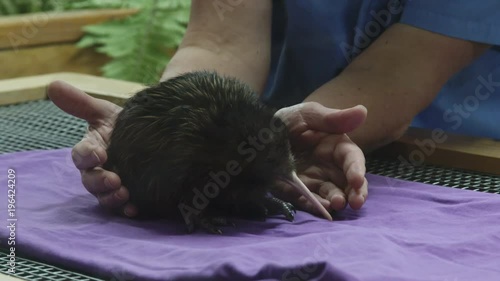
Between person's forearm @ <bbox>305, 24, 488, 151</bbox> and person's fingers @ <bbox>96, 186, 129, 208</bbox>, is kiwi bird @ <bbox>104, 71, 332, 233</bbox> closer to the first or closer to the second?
person's fingers @ <bbox>96, 186, 129, 208</bbox>

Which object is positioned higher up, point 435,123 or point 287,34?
point 287,34

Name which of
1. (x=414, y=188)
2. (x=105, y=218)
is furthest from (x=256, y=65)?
(x=105, y=218)

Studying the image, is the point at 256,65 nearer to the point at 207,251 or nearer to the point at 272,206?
the point at 272,206

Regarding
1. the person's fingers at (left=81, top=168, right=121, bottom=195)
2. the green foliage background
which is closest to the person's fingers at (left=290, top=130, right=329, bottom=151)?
the person's fingers at (left=81, top=168, right=121, bottom=195)

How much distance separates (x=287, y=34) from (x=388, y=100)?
0.39 meters

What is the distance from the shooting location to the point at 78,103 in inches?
60.4

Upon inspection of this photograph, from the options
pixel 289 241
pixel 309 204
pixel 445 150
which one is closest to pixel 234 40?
pixel 445 150

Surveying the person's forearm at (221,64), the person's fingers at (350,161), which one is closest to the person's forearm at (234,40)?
the person's forearm at (221,64)

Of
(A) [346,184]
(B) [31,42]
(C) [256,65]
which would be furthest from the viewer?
(B) [31,42]

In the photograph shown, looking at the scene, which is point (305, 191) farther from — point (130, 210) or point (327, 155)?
point (130, 210)

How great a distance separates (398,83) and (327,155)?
28cm

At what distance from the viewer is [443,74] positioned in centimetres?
171

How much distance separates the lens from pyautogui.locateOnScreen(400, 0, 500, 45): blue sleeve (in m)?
1.69

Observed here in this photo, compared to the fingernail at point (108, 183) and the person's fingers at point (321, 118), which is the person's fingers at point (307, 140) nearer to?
the person's fingers at point (321, 118)
